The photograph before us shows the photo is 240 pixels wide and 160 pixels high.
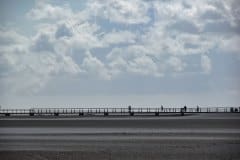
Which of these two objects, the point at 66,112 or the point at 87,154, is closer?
the point at 87,154

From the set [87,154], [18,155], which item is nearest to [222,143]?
[87,154]

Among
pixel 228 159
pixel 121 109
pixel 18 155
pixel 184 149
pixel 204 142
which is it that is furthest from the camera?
pixel 121 109

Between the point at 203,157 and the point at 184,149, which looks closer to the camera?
the point at 203,157

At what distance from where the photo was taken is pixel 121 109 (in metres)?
120

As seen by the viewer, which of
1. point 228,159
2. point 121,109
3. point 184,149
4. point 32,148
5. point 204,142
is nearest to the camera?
point 228,159

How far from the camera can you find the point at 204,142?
101 ft

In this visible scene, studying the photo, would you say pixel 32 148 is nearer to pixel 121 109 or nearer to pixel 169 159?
pixel 169 159

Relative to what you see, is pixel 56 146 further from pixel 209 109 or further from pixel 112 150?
pixel 209 109

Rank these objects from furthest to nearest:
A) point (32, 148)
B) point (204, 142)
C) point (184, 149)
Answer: point (204, 142), point (32, 148), point (184, 149)

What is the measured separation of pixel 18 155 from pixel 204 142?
1151 centimetres

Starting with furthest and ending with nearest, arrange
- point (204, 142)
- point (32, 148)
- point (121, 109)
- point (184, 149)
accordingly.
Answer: point (121, 109)
point (204, 142)
point (32, 148)
point (184, 149)

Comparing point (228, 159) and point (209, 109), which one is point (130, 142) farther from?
point (209, 109)

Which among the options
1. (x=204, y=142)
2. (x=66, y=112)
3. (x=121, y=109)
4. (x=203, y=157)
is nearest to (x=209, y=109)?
(x=121, y=109)

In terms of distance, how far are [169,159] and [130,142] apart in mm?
8652
